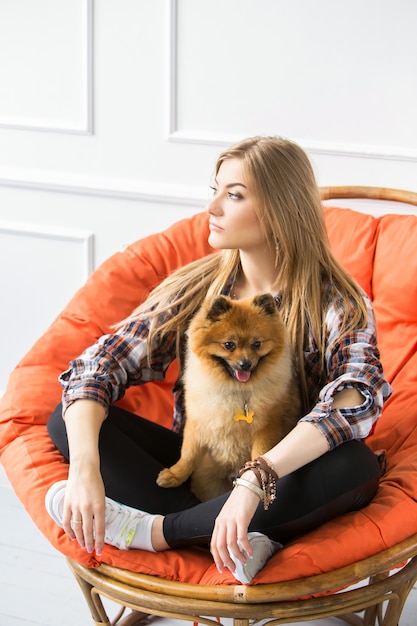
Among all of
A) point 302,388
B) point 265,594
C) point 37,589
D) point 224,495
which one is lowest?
point 37,589

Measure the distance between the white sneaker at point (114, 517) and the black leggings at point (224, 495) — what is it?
0.07 metres

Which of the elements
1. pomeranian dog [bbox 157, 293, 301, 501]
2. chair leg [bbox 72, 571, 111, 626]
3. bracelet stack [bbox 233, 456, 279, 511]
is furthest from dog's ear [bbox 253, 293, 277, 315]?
chair leg [bbox 72, 571, 111, 626]

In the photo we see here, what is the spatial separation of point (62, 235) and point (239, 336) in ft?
4.83

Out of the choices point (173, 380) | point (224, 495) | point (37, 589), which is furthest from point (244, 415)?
point (37, 589)

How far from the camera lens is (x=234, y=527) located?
143 cm

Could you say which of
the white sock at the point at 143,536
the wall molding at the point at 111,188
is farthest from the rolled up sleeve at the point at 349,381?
the wall molding at the point at 111,188

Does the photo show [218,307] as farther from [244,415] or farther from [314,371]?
[314,371]

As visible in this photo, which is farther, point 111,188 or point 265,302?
point 111,188

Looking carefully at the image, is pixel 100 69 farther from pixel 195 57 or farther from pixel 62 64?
pixel 195 57

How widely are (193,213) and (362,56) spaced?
747mm

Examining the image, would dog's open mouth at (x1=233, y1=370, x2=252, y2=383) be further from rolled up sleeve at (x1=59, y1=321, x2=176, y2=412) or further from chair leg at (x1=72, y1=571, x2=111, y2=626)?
chair leg at (x1=72, y1=571, x2=111, y2=626)

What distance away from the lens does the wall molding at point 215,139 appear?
2.45 metres

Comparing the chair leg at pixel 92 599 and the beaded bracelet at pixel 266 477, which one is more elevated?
the beaded bracelet at pixel 266 477

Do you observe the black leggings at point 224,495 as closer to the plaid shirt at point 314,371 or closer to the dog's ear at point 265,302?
the plaid shirt at point 314,371
